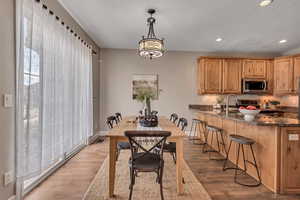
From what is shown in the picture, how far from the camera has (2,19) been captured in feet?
5.89

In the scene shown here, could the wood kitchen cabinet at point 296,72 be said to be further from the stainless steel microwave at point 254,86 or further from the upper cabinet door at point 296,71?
the stainless steel microwave at point 254,86

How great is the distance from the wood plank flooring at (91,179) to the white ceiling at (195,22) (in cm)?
276

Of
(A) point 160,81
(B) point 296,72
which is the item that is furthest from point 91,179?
(B) point 296,72

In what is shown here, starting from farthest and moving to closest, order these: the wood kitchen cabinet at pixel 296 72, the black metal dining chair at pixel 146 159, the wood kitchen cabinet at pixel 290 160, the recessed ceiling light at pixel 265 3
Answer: the wood kitchen cabinet at pixel 296 72 → the recessed ceiling light at pixel 265 3 → the wood kitchen cabinet at pixel 290 160 → the black metal dining chair at pixel 146 159

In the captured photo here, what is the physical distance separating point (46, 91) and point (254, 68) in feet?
18.5

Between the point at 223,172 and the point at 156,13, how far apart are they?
9.82 feet

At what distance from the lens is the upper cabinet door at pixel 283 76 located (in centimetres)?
507

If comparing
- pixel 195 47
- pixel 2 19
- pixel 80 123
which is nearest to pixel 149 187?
pixel 80 123

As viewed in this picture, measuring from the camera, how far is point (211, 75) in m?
5.52

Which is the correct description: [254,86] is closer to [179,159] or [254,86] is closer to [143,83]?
[143,83]

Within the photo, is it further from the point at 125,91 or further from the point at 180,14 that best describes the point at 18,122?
the point at 125,91

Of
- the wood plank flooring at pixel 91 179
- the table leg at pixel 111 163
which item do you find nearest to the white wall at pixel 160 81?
the wood plank flooring at pixel 91 179

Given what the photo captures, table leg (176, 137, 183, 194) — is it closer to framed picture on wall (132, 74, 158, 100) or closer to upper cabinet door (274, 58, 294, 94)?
framed picture on wall (132, 74, 158, 100)

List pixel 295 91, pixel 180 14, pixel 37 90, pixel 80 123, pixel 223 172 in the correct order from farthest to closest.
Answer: pixel 295 91 → pixel 80 123 → pixel 180 14 → pixel 223 172 → pixel 37 90
